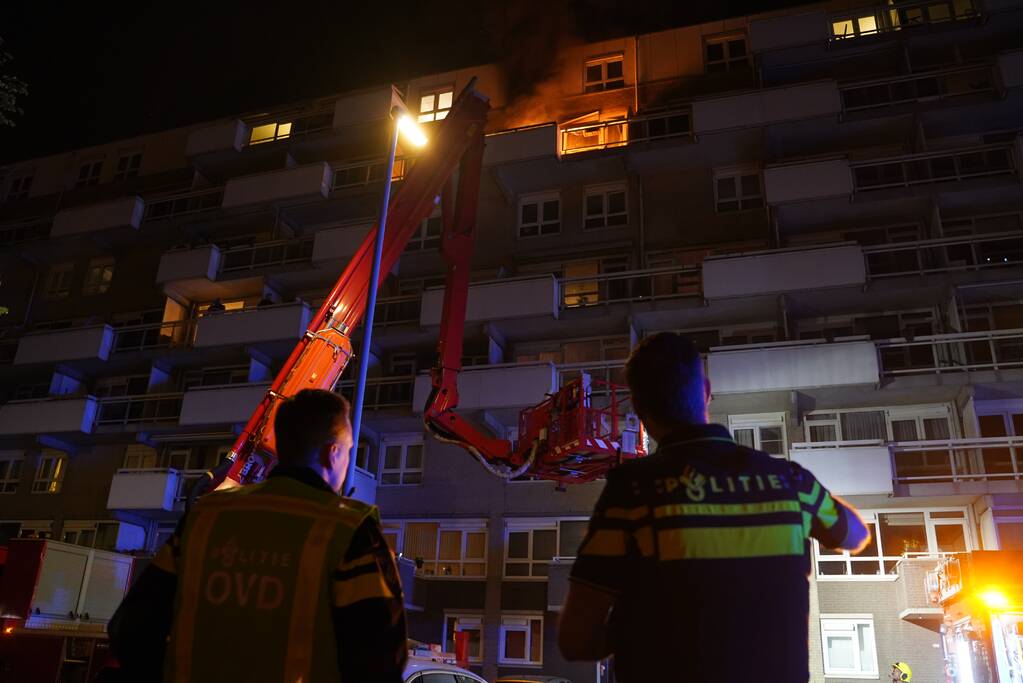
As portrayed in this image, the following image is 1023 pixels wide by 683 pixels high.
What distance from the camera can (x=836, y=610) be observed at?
21.8 metres

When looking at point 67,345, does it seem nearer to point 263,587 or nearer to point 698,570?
point 263,587

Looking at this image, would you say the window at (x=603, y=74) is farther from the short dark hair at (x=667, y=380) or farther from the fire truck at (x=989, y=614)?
the short dark hair at (x=667, y=380)

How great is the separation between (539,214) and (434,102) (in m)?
8.52

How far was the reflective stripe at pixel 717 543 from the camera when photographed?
2.28m

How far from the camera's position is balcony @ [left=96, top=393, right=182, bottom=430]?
30.4m

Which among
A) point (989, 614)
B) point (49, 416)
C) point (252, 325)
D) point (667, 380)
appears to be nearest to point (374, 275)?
point (667, 380)

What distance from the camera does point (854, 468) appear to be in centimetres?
2138

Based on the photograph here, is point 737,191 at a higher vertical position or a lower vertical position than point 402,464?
higher

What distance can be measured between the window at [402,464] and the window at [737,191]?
13699 millimetres

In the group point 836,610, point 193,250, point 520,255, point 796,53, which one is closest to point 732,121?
point 796,53

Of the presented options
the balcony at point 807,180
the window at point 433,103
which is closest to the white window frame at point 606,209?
the balcony at point 807,180

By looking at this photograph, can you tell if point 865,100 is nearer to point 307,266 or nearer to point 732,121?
point 732,121

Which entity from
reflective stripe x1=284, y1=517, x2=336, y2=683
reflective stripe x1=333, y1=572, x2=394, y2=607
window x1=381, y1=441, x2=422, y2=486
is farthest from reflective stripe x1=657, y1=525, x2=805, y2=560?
window x1=381, y1=441, x2=422, y2=486

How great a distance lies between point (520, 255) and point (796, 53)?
1197 centimetres
